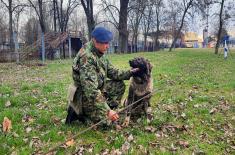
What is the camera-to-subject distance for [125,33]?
34.0m

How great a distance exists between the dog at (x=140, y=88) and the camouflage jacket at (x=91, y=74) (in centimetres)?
19

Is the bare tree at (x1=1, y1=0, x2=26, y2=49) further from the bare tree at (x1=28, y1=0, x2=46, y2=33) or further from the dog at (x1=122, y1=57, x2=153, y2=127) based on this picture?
the dog at (x1=122, y1=57, x2=153, y2=127)

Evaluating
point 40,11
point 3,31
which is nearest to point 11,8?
point 40,11

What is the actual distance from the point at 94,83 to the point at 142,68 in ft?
3.08

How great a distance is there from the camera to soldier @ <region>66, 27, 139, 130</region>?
4680 millimetres

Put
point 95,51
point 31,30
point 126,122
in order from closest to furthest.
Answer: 1. point 95,51
2. point 126,122
3. point 31,30

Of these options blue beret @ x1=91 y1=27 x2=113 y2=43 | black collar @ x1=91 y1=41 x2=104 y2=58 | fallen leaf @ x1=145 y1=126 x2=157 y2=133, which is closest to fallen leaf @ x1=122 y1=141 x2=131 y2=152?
fallen leaf @ x1=145 y1=126 x2=157 y2=133

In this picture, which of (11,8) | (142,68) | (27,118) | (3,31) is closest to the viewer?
(142,68)

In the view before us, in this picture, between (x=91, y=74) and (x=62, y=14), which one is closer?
(x=91, y=74)

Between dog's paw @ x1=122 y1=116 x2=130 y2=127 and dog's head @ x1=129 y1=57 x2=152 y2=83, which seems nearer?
dog's head @ x1=129 y1=57 x2=152 y2=83

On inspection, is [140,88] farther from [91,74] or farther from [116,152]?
[116,152]

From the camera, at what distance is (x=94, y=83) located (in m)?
4.69

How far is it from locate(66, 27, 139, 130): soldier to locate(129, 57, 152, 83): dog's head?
0.25ft

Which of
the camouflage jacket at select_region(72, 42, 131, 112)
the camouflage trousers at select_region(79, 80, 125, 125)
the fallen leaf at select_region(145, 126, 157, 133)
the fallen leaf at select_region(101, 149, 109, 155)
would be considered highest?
the camouflage jacket at select_region(72, 42, 131, 112)
